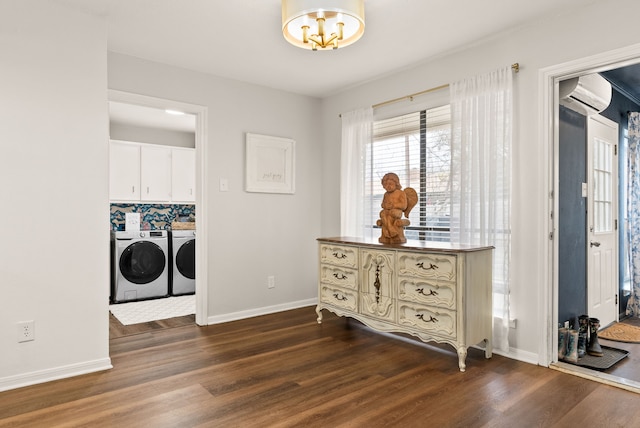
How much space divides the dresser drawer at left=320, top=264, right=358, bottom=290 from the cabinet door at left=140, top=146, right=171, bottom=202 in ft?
10.1

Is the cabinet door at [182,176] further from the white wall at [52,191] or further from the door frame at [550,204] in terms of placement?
the door frame at [550,204]

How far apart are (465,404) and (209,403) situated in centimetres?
139

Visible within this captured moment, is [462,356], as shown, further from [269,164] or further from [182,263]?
[182,263]

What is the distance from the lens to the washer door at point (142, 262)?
16.6 feet

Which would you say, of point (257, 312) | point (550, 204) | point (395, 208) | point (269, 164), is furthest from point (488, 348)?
point (269, 164)

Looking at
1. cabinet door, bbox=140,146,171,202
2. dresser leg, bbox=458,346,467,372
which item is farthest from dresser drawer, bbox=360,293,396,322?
cabinet door, bbox=140,146,171,202

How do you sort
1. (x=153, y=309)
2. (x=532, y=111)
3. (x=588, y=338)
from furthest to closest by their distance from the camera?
(x=153, y=309) → (x=588, y=338) → (x=532, y=111)

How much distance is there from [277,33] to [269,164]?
1.54 meters

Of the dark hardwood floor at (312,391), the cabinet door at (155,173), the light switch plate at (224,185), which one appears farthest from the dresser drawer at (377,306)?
the cabinet door at (155,173)

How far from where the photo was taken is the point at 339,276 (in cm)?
365

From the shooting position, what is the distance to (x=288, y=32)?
2430 mm

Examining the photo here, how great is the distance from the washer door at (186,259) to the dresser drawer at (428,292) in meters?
3.33

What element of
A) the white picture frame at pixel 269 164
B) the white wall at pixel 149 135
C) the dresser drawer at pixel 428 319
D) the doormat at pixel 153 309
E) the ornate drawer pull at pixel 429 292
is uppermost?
the white wall at pixel 149 135

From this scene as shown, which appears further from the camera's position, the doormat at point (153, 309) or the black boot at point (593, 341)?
the doormat at point (153, 309)
